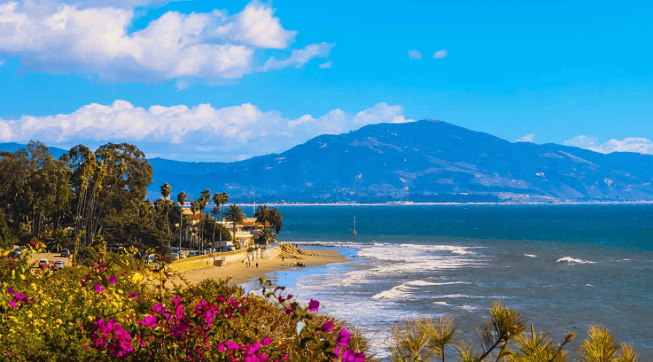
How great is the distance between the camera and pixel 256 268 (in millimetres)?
73875

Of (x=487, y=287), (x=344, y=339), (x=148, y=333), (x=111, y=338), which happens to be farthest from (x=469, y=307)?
(x=344, y=339)

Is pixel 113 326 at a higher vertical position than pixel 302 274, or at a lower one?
higher

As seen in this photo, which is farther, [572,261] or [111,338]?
[572,261]

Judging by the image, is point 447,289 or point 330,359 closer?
point 330,359

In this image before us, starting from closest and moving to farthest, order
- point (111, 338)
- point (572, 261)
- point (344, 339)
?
point (344, 339) < point (111, 338) < point (572, 261)

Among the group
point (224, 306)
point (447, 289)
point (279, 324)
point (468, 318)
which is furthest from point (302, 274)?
point (224, 306)

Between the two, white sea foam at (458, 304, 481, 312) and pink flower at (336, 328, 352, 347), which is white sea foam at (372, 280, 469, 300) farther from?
pink flower at (336, 328, 352, 347)

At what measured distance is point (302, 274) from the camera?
6981cm

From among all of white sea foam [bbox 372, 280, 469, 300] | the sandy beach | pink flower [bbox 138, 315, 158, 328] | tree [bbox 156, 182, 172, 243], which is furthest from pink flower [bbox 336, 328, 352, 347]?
tree [bbox 156, 182, 172, 243]

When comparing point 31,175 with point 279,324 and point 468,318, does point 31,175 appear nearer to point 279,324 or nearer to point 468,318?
point 468,318

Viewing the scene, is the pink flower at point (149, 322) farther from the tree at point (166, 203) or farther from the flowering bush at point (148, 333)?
the tree at point (166, 203)

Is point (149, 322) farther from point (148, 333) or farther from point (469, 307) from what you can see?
point (469, 307)

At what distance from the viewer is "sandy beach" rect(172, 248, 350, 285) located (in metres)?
60.6

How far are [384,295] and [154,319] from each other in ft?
150
